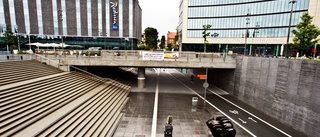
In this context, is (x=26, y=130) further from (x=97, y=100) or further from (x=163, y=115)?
(x=163, y=115)

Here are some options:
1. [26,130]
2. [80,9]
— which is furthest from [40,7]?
[26,130]

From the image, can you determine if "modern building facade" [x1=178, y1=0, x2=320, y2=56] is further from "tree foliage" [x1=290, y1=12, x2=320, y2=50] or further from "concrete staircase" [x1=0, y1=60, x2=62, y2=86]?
"concrete staircase" [x1=0, y1=60, x2=62, y2=86]

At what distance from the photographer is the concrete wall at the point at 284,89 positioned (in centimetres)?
1042

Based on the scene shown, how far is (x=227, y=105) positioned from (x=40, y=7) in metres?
56.0

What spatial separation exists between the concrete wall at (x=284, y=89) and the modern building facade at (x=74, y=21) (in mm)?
40430

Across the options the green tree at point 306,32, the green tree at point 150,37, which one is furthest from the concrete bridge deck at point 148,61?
the green tree at point 150,37

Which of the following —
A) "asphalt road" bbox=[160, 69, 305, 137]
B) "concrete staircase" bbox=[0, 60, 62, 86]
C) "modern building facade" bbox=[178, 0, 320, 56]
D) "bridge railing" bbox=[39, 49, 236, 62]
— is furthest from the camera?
"modern building facade" bbox=[178, 0, 320, 56]

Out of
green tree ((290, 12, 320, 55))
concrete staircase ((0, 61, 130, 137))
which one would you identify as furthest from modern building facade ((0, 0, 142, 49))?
green tree ((290, 12, 320, 55))

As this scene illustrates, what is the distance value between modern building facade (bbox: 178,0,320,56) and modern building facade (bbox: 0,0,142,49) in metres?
21.7

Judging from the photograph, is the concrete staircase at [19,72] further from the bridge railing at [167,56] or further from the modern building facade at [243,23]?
the modern building facade at [243,23]

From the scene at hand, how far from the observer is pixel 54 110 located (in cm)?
980

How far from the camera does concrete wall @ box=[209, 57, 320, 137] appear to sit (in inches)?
410

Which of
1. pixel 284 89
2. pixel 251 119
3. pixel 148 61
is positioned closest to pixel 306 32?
pixel 284 89

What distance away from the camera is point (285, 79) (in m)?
12.7
